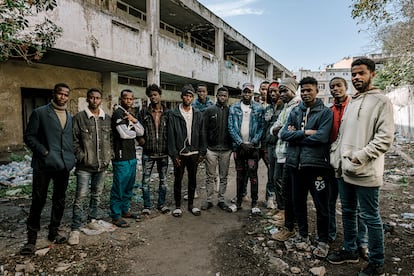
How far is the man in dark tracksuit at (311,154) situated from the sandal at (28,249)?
2.92m

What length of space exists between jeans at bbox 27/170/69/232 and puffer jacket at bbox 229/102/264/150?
235 cm

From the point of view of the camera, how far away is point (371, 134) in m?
2.35

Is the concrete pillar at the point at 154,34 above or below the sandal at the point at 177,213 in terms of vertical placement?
above

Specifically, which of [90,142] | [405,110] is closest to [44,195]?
[90,142]

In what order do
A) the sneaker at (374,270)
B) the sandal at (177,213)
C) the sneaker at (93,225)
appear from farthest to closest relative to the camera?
the sandal at (177,213)
the sneaker at (93,225)
the sneaker at (374,270)

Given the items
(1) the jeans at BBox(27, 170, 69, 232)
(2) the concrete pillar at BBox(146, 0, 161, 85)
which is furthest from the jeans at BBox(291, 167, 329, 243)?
(2) the concrete pillar at BBox(146, 0, 161, 85)

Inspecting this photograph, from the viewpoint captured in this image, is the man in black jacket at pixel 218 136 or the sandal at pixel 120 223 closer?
the sandal at pixel 120 223

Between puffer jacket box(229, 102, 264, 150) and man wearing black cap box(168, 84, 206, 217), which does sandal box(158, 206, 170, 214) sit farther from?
puffer jacket box(229, 102, 264, 150)

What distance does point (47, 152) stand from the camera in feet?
9.43

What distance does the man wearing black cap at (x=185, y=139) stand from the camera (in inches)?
157

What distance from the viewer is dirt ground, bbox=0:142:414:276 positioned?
267 centimetres

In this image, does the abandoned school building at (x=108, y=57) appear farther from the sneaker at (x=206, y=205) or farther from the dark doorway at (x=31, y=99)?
the sneaker at (x=206, y=205)

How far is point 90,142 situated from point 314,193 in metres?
2.67

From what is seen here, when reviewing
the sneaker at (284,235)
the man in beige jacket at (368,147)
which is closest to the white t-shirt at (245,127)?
the sneaker at (284,235)
